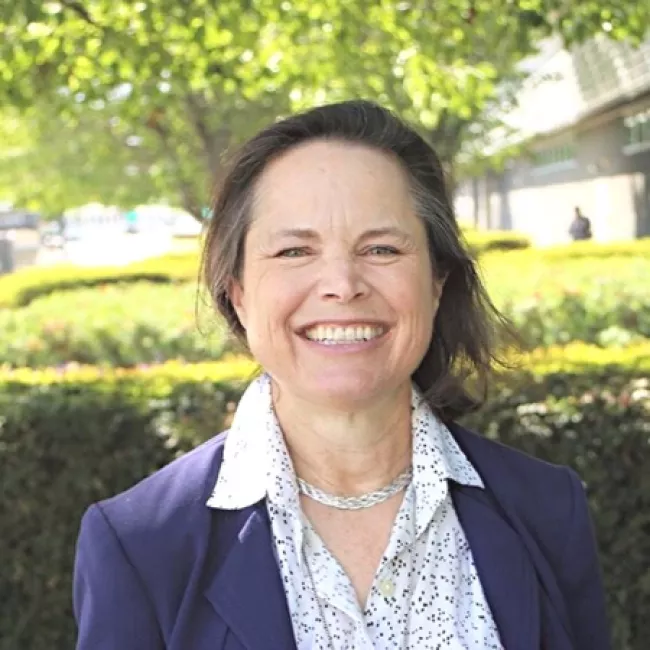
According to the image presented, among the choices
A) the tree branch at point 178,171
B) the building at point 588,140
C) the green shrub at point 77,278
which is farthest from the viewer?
the building at point 588,140

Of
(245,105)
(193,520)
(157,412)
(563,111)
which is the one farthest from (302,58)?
(563,111)

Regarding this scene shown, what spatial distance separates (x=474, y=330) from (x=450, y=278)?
148 mm

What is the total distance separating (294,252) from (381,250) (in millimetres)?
155

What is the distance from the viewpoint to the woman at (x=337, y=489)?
172 cm

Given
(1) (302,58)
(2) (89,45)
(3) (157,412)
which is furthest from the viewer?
(1) (302,58)

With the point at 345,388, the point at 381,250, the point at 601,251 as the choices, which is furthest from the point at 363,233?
the point at 601,251

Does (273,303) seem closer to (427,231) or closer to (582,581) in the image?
(427,231)

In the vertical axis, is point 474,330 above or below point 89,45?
below

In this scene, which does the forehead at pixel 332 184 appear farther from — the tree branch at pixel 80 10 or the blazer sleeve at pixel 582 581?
the tree branch at pixel 80 10

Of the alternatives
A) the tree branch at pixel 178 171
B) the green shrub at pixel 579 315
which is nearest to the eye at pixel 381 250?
the green shrub at pixel 579 315

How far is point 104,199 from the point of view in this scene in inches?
778

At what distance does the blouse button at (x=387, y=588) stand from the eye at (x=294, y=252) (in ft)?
1.98

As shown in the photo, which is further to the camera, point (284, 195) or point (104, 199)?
point (104, 199)

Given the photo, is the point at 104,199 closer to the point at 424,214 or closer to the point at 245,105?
the point at 245,105
